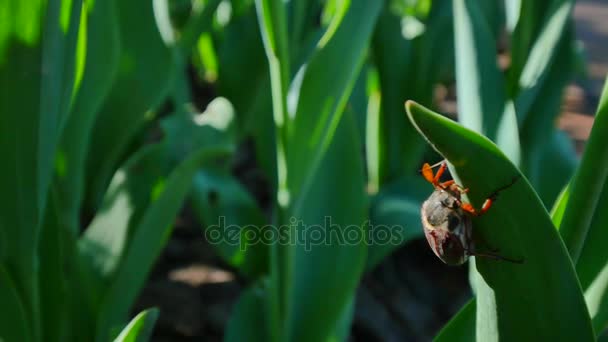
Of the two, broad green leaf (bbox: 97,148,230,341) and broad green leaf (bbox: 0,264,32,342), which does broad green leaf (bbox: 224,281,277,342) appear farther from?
broad green leaf (bbox: 0,264,32,342)

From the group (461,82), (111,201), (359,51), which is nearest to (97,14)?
(111,201)

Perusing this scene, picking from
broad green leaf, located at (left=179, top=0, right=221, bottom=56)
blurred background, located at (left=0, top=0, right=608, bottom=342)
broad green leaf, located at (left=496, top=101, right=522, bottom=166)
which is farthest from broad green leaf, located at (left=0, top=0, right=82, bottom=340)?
broad green leaf, located at (left=179, top=0, right=221, bottom=56)

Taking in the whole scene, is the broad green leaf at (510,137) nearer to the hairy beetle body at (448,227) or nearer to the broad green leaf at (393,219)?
the hairy beetle body at (448,227)

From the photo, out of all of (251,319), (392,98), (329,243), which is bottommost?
(251,319)

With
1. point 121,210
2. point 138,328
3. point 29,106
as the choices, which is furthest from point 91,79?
point 138,328

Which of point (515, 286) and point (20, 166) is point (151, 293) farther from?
point (515, 286)

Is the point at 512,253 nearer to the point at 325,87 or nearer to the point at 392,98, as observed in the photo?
the point at 325,87

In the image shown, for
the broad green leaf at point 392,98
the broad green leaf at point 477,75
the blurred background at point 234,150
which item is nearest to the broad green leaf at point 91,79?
the blurred background at point 234,150
